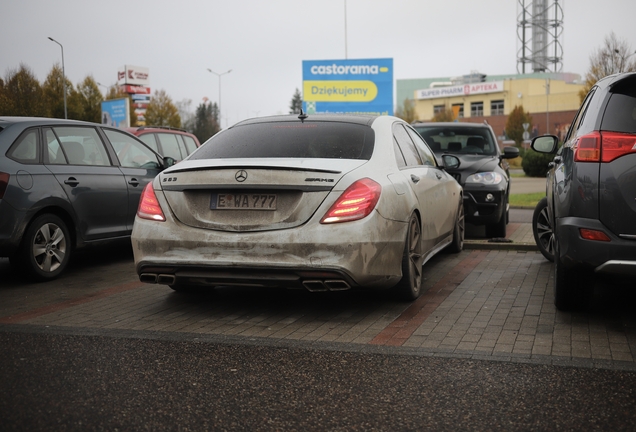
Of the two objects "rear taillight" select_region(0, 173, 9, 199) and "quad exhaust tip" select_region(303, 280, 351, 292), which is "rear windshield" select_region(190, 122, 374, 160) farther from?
"rear taillight" select_region(0, 173, 9, 199)

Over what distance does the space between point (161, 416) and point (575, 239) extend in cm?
296

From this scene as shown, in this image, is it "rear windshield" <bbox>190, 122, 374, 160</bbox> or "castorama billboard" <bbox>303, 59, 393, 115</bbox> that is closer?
"rear windshield" <bbox>190, 122, 374, 160</bbox>

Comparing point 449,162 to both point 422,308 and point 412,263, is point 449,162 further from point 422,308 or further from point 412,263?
point 422,308

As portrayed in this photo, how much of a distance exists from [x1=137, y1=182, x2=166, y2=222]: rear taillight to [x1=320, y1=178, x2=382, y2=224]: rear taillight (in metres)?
1.27

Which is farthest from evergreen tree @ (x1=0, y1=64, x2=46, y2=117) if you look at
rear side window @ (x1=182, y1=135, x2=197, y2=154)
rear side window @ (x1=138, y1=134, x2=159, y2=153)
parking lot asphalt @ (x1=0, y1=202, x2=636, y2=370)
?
parking lot asphalt @ (x1=0, y1=202, x2=636, y2=370)

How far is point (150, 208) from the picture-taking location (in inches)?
219

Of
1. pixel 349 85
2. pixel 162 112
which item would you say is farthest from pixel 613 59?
pixel 162 112

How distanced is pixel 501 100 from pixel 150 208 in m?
109

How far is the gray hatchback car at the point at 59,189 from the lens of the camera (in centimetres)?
702

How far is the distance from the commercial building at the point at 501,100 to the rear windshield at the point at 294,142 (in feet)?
319

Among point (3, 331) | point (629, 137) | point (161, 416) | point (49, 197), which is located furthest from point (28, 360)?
point (629, 137)

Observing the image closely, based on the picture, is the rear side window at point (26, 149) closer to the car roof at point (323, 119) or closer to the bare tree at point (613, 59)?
the car roof at point (323, 119)

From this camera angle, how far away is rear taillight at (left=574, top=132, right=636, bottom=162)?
473 centimetres

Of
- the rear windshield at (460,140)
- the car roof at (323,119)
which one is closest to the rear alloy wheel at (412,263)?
the car roof at (323,119)
